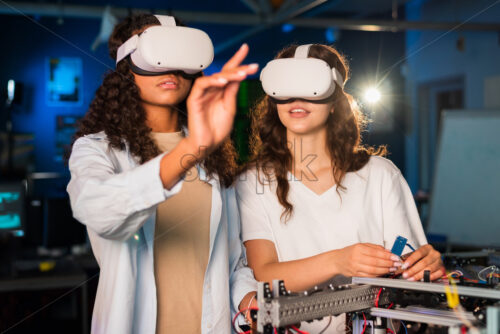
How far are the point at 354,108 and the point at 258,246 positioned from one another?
522 millimetres

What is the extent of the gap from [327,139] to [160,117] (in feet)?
1.55

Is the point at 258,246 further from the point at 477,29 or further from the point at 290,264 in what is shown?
the point at 477,29

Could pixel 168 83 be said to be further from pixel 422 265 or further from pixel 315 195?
pixel 422 265

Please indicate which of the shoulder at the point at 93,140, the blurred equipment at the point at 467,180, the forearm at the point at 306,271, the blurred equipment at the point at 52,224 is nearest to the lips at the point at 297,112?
the forearm at the point at 306,271

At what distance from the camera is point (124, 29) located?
1.41m

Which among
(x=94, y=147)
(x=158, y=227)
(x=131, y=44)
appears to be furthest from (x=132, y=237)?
(x=131, y=44)

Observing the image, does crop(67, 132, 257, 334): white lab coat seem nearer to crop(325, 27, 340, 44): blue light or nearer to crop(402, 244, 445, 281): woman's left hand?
crop(402, 244, 445, 281): woman's left hand

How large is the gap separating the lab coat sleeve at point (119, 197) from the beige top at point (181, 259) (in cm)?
24

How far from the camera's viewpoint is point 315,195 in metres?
1.49

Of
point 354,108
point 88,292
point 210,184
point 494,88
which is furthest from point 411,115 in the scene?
point 210,184

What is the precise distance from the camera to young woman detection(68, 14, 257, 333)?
124 centimetres

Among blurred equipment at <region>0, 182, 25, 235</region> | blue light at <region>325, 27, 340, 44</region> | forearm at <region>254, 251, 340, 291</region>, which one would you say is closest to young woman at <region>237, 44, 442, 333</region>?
forearm at <region>254, 251, 340, 291</region>

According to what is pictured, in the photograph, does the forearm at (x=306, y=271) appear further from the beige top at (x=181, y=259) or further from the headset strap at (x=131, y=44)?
the headset strap at (x=131, y=44)

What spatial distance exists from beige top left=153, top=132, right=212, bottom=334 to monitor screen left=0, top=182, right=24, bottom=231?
2.18 meters
